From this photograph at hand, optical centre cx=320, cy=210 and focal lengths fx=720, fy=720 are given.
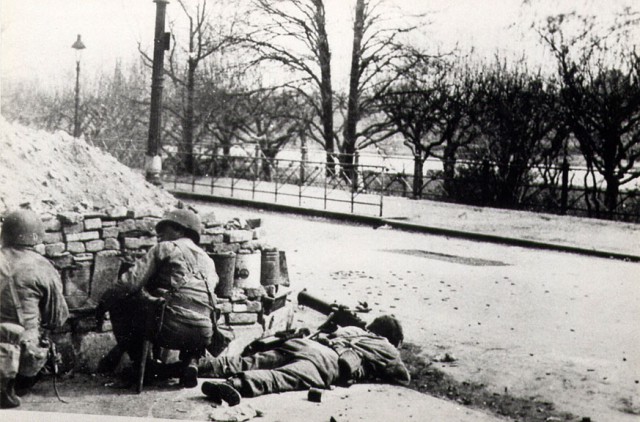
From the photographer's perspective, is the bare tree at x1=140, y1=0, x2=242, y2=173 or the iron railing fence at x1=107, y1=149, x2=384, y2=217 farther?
the iron railing fence at x1=107, y1=149, x2=384, y2=217

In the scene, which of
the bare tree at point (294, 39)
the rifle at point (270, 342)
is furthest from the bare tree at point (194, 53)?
the rifle at point (270, 342)

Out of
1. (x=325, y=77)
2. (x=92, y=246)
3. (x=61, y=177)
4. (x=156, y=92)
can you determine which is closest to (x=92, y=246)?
(x=92, y=246)

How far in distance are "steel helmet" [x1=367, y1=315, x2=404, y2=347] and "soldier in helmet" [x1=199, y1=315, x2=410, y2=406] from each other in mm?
176

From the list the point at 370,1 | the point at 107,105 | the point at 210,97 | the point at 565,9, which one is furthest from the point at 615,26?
the point at 107,105

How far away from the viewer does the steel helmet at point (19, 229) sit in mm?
3973

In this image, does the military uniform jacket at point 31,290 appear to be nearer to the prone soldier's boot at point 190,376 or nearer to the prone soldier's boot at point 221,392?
the prone soldier's boot at point 190,376

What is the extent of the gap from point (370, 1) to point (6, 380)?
4.97 metres

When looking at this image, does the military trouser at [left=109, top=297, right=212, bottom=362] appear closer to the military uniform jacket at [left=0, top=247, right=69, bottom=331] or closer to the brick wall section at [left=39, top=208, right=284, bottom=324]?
the military uniform jacket at [left=0, top=247, right=69, bottom=331]

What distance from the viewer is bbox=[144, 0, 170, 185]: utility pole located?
23.1ft

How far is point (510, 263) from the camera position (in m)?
9.65

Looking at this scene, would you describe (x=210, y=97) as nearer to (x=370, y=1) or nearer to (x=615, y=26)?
(x=370, y=1)

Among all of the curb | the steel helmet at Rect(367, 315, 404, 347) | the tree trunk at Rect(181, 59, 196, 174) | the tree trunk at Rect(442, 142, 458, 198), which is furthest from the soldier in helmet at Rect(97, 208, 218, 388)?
the tree trunk at Rect(442, 142, 458, 198)

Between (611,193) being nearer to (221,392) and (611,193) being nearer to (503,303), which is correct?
(503,303)

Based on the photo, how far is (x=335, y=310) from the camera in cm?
614
